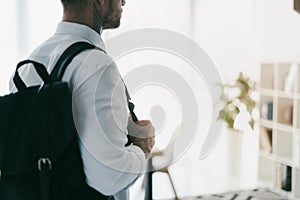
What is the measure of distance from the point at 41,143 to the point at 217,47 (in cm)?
319

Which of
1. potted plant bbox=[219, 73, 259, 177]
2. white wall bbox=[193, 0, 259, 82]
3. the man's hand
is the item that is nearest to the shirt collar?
the man's hand

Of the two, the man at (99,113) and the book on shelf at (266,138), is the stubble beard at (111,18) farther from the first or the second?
the book on shelf at (266,138)

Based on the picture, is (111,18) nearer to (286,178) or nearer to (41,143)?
(41,143)

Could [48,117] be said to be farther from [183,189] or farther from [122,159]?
[183,189]

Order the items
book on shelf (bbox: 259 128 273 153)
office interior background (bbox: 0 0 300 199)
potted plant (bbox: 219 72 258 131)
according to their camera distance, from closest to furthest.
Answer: office interior background (bbox: 0 0 300 199) < book on shelf (bbox: 259 128 273 153) < potted plant (bbox: 219 72 258 131)

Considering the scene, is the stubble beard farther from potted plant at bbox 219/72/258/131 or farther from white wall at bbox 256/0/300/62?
potted plant at bbox 219/72/258/131

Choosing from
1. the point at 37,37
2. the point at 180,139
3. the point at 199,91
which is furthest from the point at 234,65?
the point at 37,37

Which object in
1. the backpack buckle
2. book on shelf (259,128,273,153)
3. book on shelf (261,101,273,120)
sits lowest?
book on shelf (259,128,273,153)

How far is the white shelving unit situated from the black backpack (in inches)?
90.0

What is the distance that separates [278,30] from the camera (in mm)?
3016

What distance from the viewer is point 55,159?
757 millimetres

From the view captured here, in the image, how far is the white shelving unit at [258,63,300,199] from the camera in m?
2.73

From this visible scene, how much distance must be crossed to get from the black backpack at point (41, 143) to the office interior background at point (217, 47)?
70.5 inches

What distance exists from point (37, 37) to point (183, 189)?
2088 mm
